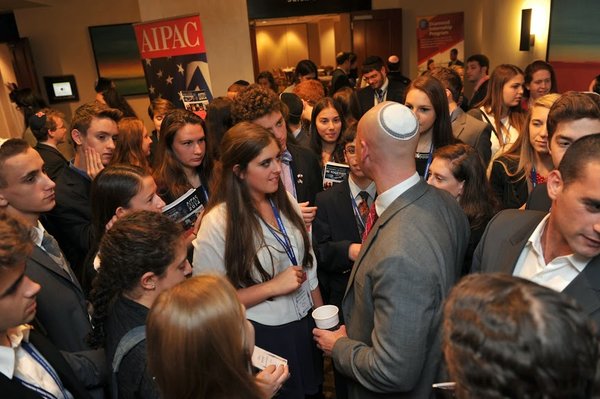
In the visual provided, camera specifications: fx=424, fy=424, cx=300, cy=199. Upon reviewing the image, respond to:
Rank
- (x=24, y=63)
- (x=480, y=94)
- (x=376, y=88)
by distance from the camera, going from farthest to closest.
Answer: (x=24, y=63) → (x=376, y=88) → (x=480, y=94)

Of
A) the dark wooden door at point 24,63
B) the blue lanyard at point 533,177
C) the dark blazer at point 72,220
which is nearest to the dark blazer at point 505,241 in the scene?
the blue lanyard at point 533,177

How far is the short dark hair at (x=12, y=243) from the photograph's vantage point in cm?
125

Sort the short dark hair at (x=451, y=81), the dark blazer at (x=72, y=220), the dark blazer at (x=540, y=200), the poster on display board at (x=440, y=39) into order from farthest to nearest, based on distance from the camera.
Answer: the poster on display board at (x=440, y=39) → the short dark hair at (x=451, y=81) → the dark blazer at (x=72, y=220) → the dark blazer at (x=540, y=200)

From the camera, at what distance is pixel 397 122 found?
1522 millimetres

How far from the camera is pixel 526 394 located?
2.46 ft

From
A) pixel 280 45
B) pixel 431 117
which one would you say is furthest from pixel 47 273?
pixel 280 45

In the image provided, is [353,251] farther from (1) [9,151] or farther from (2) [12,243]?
(1) [9,151]

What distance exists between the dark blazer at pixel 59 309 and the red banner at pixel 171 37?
11.0ft

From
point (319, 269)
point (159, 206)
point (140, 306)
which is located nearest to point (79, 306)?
point (159, 206)

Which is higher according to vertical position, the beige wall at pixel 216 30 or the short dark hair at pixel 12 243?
the beige wall at pixel 216 30

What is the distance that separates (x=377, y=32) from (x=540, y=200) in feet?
26.8

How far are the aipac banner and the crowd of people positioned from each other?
2.05 metres

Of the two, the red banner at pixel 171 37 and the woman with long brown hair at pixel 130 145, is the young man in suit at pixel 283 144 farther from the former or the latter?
the red banner at pixel 171 37

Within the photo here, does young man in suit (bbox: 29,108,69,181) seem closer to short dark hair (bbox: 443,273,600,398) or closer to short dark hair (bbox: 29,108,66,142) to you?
short dark hair (bbox: 29,108,66,142)
